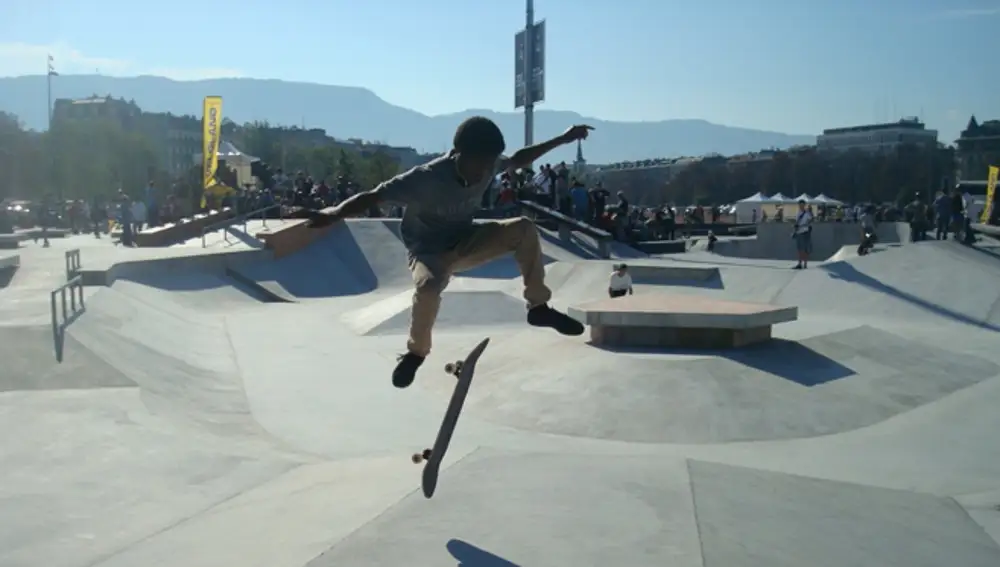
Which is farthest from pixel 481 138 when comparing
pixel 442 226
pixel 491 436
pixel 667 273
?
pixel 667 273

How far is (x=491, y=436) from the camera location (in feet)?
32.4

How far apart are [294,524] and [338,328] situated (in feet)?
41.1

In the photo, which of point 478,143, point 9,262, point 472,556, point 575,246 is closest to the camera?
point 472,556

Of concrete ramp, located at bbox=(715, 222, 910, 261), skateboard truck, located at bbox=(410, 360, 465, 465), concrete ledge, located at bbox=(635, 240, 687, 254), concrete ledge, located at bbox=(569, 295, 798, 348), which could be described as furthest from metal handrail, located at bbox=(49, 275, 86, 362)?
concrete ramp, located at bbox=(715, 222, 910, 261)

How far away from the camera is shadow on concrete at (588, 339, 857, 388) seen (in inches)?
444

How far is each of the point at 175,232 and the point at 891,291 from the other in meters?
20.0

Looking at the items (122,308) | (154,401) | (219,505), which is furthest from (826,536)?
(122,308)

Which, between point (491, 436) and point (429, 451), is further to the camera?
point (491, 436)

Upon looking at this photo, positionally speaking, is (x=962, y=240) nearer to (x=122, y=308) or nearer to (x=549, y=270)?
(x=549, y=270)

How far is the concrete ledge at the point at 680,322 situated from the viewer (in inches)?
467

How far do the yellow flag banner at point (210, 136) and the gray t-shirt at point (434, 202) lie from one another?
24928 millimetres

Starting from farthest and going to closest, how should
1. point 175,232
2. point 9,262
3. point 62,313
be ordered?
point 175,232
point 9,262
point 62,313

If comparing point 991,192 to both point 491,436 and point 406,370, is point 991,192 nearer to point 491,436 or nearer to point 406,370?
point 491,436

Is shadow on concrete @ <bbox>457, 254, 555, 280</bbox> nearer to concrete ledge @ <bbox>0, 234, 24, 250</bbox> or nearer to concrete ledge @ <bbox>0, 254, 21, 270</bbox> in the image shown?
concrete ledge @ <bbox>0, 254, 21, 270</bbox>
